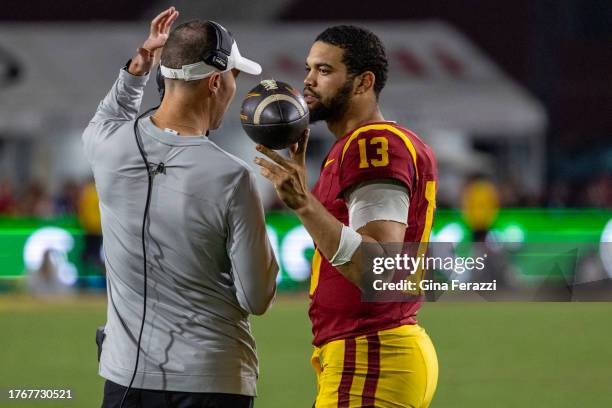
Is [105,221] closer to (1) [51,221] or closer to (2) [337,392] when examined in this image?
(2) [337,392]

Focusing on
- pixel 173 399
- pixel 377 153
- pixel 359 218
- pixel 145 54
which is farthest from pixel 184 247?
pixel 145 54

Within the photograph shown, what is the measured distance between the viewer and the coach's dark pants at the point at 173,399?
3.58 m

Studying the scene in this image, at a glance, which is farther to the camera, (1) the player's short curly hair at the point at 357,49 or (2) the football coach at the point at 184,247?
(1) the player's short curly hair at the point at 357,49

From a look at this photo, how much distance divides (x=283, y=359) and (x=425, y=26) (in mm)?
15197

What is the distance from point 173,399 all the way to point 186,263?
0.46 m

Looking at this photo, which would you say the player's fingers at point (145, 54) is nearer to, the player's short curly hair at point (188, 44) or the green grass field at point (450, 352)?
the player's short curly hair at point (188, 44)

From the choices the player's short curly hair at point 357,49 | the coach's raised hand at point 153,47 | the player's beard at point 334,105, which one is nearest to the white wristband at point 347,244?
the player's beard at point 334,105

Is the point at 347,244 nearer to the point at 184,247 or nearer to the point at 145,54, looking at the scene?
the point at 184,247

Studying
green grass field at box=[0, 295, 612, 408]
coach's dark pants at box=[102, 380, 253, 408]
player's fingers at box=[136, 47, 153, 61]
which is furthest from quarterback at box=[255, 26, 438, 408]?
green grass field at box=[0, 295, 612, 408]

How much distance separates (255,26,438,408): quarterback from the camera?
3719 millimetres

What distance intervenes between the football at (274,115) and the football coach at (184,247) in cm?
11

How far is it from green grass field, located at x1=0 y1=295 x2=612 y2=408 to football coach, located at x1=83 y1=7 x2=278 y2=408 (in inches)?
180

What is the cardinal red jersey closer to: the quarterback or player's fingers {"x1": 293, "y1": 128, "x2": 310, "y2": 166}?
the quarterback

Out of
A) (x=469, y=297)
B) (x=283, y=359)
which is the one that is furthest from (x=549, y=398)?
(x=469, y=297)
